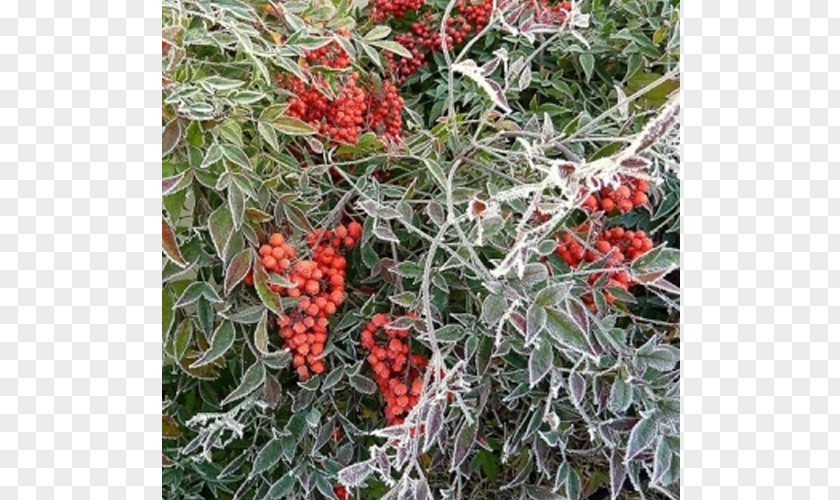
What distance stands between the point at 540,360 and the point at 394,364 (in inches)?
5.6

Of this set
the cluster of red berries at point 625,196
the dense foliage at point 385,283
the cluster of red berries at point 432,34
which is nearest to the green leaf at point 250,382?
the dense foliage at point 385,283

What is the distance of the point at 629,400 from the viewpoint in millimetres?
708

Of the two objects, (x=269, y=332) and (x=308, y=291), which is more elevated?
(x=308, y=291)

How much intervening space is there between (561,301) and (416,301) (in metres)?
0.13

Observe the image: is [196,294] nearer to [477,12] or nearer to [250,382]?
[250,382]

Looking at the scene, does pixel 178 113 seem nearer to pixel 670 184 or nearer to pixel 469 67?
pixel 469 67

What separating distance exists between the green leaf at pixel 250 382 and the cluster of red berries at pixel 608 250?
0.91ft

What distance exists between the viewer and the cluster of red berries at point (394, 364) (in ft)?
2.44

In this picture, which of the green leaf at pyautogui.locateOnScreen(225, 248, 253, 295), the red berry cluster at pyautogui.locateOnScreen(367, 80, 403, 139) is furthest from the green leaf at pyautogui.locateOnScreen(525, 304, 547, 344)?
the red berry cluster at pyautogui.locateOnScreen(367, 80, 403, 139)

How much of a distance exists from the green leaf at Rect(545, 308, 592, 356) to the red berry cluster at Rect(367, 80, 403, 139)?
36 cm
